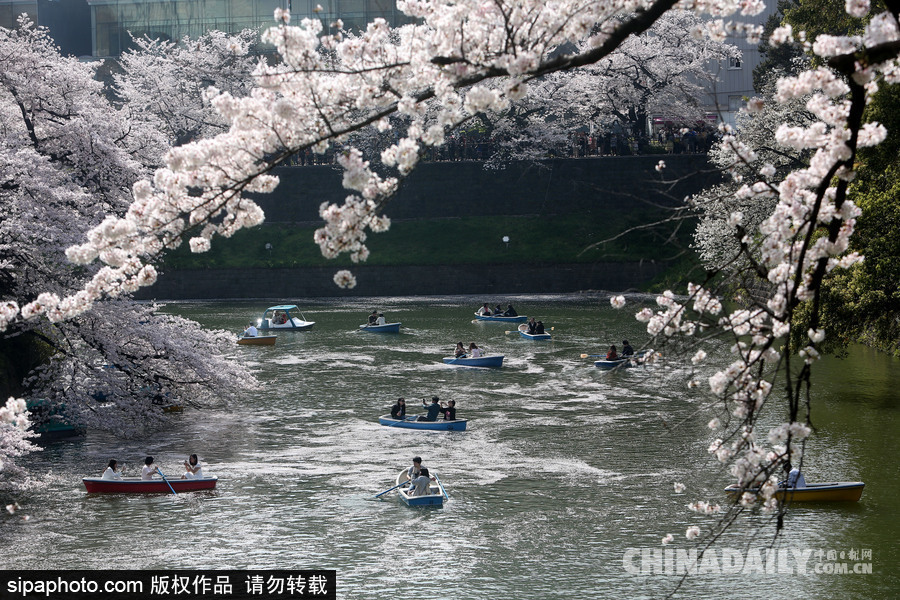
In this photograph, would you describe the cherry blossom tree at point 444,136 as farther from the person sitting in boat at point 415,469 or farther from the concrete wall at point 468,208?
the concrete wall at point 468,208

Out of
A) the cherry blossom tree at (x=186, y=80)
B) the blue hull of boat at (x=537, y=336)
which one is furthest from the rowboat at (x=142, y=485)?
the cherry blossom tree at (x=186, y=80)

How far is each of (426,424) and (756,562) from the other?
11.1m

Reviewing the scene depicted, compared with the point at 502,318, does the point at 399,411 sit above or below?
below

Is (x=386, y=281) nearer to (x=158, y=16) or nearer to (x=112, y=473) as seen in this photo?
(x=158, y=16)

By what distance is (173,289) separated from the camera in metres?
57.6

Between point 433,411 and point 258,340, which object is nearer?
point 433,411

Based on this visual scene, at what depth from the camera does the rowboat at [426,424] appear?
2580cm

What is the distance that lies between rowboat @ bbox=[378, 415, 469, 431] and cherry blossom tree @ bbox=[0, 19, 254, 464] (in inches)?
158

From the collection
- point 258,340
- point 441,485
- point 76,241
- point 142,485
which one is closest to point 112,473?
point 142,485

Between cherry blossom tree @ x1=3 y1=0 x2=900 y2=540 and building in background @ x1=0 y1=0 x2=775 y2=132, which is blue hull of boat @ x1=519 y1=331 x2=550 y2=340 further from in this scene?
building in background @ x1=0 y1=0 x2=775 y2=132

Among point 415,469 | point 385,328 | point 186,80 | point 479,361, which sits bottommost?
point 415,469

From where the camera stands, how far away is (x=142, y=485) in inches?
811

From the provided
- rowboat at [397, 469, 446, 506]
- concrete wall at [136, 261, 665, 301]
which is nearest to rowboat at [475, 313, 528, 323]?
concrete wall at [136, 261, 665, 301]

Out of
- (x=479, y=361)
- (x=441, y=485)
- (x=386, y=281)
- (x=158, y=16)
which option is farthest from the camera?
(x=158, y=16)
